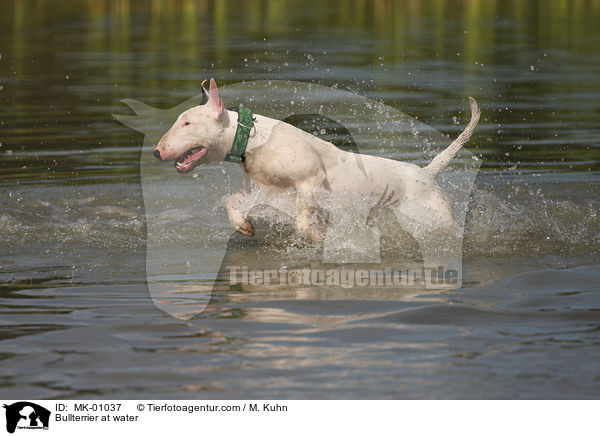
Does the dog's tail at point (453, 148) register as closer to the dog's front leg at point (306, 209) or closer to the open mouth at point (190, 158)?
the dog's front leg at point (306, 209)

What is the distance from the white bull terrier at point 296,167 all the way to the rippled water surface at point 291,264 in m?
0.32

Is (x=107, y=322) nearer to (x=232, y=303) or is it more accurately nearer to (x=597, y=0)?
(x=232, y=303)

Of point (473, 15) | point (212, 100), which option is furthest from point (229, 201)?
point (473, 15)

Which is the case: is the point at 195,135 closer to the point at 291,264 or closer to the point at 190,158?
the point at 190,158

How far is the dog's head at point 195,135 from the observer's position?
23.2 ft

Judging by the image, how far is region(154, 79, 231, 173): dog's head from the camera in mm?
7082

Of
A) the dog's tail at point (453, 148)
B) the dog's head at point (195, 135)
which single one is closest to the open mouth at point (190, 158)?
the dog's head at point (195, 135)

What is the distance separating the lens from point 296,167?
24.6ft

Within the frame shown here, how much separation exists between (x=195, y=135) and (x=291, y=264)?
1.25m

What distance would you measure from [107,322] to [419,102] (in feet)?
32.6
